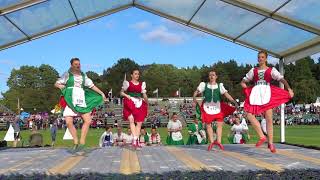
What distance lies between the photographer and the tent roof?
11859mm

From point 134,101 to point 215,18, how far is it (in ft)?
13.2

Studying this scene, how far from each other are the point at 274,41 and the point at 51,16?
22.2 feet

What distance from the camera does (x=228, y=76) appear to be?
138000 mm

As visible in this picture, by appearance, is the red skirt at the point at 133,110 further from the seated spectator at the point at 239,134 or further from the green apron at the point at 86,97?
the seated spectator at the point at 239,134

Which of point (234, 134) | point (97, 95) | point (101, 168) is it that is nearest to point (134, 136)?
point (97, 95)

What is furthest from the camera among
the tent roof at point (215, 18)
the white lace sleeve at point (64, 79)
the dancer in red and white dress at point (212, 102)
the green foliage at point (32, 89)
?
the green foliage at point (32, 89)

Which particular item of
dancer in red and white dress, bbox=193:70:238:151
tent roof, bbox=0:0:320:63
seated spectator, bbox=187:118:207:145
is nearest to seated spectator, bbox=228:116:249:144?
seated spectator, bbox=187:118:207:145

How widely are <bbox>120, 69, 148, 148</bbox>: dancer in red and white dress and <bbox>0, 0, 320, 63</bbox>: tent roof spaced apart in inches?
116

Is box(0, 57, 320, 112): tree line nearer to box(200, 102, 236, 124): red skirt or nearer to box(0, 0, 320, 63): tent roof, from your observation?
box(0, 0, 320, 63): tent roof

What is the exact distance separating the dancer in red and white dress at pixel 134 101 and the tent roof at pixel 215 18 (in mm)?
2958

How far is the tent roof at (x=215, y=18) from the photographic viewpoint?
11.9m

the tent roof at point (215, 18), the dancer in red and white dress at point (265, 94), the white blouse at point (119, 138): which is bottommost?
the white blouse at point (119, 138)

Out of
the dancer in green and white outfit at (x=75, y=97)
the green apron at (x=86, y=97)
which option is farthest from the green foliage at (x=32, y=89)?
the dancer in green and white outfit at (x=75, y=97)

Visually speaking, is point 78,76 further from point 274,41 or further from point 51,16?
point 274,41
